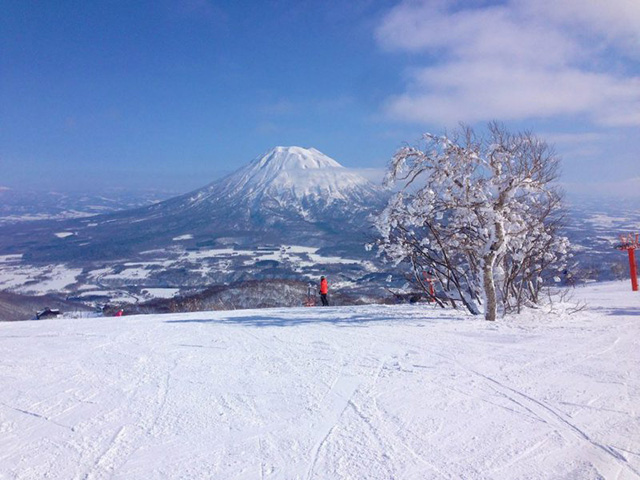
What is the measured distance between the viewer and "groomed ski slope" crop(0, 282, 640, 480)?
3664mm

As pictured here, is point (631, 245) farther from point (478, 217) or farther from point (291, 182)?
point (291, 182)

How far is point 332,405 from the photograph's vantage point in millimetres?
4840

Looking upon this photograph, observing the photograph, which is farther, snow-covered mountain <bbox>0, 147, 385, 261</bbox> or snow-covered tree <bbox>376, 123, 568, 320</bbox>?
snow-covered mountain <bbox>0, 147, 385, 261</bbox>

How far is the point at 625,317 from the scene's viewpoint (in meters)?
9.13

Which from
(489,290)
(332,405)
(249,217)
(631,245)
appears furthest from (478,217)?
(249,217)

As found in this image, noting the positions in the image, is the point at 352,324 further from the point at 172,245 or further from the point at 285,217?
the point at 285,217

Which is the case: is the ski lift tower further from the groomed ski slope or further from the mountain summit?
the mountain summit

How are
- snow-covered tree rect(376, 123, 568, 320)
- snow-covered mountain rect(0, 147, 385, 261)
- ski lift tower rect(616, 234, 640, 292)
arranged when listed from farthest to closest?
snow-covered mountain rect(0, 147, 385, 261), ski lift tower rect(616, 234, 640, 292), snow-covered tree rect(376, 123, 568, 320)

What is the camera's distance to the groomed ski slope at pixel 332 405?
3664mm

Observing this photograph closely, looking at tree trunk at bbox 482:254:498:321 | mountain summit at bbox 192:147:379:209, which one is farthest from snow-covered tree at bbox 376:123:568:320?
mountain summit at bbox 192:147:379:209

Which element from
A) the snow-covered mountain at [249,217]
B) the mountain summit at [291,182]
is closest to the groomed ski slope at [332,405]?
the snow-covered mountain at [249,217]

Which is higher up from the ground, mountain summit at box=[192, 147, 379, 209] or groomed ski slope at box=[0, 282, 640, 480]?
mountain summit at box=[192, 147, 379, 209]

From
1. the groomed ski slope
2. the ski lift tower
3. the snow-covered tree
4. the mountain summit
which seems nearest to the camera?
the groomed ski slope

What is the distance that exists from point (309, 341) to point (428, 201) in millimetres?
3877
